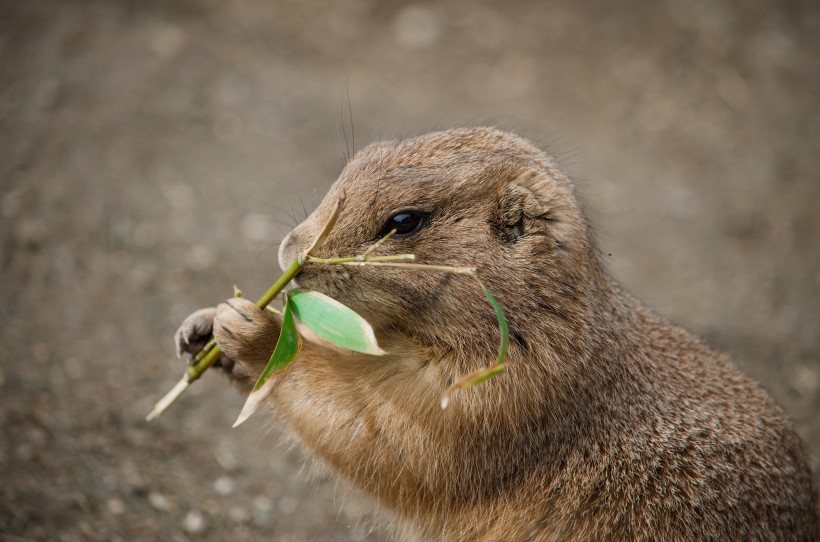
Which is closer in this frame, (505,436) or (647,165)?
(505,436)

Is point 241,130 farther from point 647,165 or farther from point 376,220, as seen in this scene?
point 376,220

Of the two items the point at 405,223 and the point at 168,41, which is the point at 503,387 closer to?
the point at 405,223

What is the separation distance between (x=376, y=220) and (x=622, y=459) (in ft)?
5.65

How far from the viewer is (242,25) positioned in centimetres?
982

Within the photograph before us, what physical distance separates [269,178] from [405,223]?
478 centimetres

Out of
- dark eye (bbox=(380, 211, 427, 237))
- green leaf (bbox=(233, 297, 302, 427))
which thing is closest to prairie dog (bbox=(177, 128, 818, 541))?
dark eye (bbox=(380, 211, 427, 237))

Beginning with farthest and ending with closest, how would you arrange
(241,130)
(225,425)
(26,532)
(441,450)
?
1. (241,130)
2. (225,425)
3. (26,532)
4. (441,450)

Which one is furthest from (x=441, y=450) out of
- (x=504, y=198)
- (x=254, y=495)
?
(x=254, y=495)

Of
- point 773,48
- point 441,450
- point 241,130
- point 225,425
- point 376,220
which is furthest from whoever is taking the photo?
point 773,48

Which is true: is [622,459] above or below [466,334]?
below

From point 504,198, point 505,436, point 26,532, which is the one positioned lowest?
point 26,532

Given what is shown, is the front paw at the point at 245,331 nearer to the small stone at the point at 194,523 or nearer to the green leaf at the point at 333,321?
the green leaf at the point at 333,321

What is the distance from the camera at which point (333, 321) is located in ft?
10.0

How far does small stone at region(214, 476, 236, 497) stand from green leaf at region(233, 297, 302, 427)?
7.68 feet
